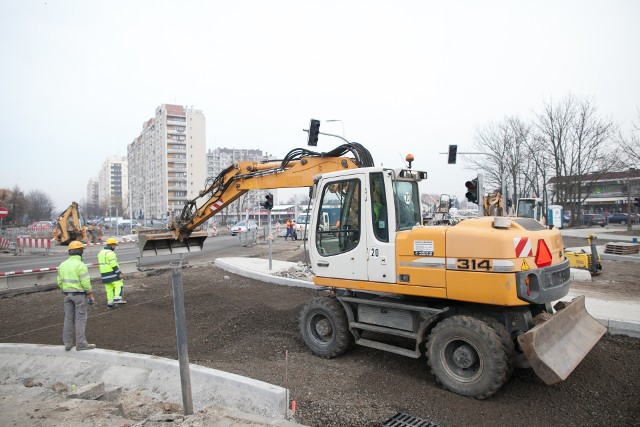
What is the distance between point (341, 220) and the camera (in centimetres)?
614

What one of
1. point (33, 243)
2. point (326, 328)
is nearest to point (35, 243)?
point (33, 243)

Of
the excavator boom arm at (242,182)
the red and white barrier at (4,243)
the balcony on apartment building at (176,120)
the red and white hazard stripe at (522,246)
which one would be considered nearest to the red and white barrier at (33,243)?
the red and white barrier at (4,243)

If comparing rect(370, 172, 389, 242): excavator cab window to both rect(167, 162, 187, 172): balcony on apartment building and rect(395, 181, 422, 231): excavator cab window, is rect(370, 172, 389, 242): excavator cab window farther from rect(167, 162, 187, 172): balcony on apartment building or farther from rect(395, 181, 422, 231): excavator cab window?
rect(167, 162, 187, 172): balcony on apartment building

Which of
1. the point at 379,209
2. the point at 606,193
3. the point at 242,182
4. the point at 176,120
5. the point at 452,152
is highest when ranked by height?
the point at 176,120

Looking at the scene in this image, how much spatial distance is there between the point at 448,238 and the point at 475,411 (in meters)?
1.94

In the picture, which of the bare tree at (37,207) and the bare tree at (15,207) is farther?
the bare tree at (37,207)

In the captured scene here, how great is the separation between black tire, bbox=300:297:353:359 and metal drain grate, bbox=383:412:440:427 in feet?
5.77

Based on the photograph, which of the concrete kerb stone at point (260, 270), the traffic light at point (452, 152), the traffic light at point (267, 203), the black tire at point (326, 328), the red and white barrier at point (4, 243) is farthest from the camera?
the red and white barrier at point (4, 243)

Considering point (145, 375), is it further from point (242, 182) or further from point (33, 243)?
point (33, 243)

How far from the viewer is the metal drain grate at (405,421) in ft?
14.0

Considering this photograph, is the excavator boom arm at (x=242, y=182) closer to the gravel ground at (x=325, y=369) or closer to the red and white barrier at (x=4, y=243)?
the gravel ground at (x=325, y=369)

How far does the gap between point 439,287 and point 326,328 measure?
1998 millimetres

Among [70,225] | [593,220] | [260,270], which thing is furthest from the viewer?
[593,220]

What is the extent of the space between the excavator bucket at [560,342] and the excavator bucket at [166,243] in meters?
7.98
